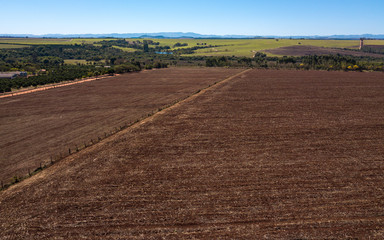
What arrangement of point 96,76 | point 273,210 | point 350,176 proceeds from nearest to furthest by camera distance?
point 273,210, point 350,176, point 96,76

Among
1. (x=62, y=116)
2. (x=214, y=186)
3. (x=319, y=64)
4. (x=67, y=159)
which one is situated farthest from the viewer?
(x=319, y=64)

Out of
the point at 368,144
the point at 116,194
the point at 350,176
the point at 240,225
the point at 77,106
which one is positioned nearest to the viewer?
the point at 240,225

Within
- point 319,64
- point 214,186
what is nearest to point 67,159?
point 214,186

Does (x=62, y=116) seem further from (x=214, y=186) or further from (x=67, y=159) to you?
(x=214, y=186)

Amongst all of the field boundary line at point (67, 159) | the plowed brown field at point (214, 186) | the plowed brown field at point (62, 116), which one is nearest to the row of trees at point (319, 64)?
the plowed brown field at point (62, 116)

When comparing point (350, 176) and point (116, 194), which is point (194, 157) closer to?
point (116, 194)

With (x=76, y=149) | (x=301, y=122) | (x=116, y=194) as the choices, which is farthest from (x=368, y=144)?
(x=76, y=149)
